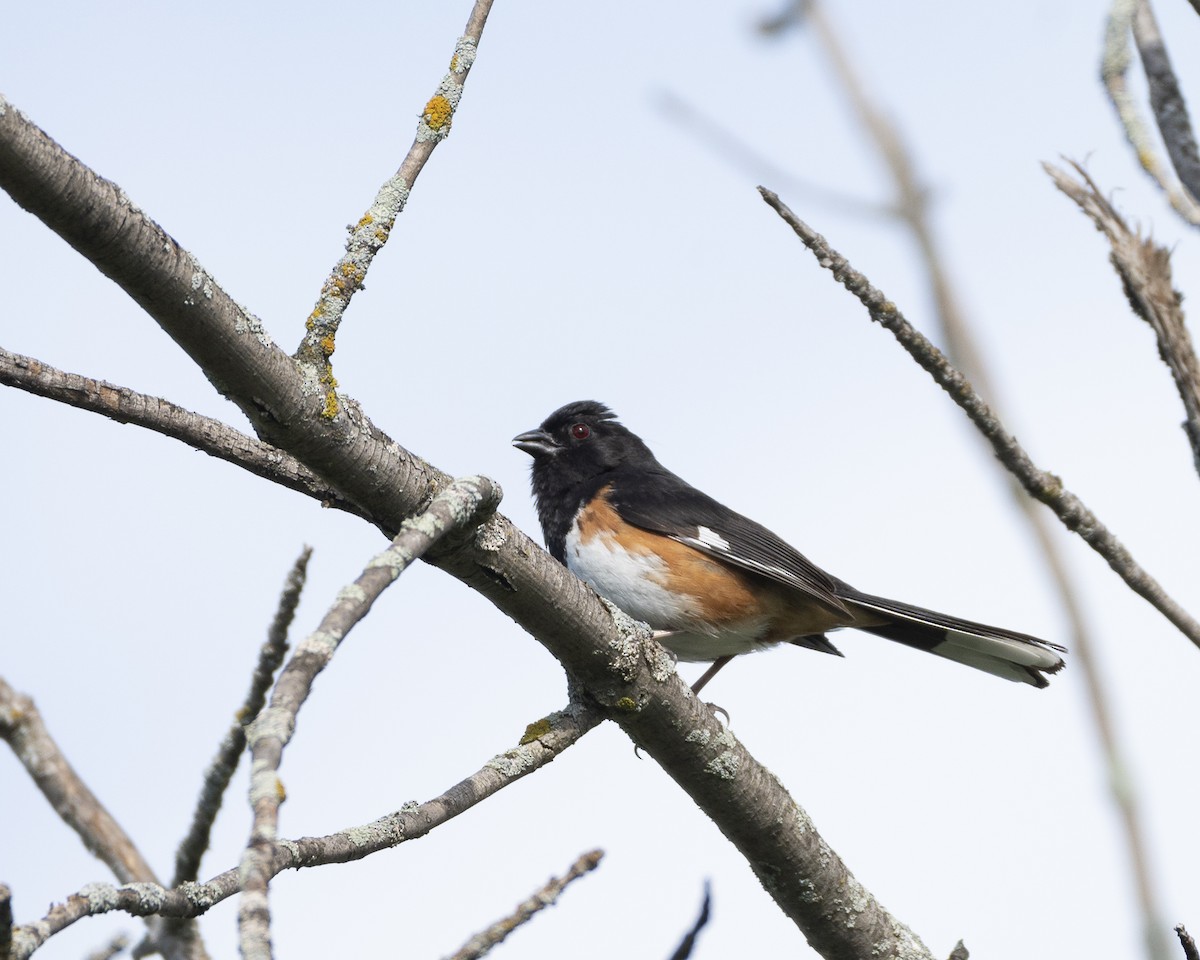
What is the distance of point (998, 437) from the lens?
99.7 inches

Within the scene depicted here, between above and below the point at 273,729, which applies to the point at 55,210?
above

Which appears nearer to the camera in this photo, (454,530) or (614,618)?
(454,530)

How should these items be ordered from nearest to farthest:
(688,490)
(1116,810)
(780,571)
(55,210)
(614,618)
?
(55,210)
(1116,810)
(614,618)
(780,571)
(688,490)

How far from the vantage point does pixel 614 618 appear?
2.39 meters

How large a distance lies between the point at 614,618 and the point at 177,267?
1.04 m

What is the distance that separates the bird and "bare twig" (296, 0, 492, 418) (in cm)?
226

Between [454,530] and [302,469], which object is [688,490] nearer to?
[302,469]

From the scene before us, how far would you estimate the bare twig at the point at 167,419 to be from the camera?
6.77 ft

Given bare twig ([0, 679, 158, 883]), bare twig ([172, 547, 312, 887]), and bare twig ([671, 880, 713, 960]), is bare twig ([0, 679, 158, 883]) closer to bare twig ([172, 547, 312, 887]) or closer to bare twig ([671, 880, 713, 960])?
bare twig ([172, 547, 312, 887])

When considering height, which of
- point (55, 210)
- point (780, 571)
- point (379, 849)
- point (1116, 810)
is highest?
point (780, 571)

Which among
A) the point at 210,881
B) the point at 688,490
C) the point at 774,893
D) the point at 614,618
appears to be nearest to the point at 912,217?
the point at 614,618

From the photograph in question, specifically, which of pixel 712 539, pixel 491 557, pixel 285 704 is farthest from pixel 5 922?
pixel 712 539

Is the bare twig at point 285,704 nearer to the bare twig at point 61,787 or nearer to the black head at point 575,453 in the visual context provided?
the bare twig at point 61,787

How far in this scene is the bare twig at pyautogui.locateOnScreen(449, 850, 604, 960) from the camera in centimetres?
219
